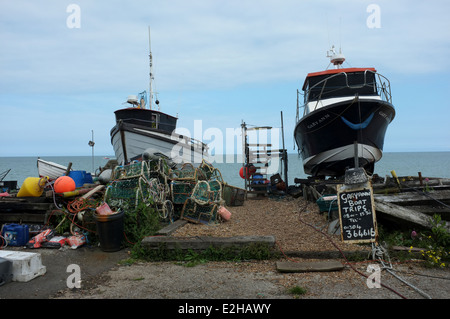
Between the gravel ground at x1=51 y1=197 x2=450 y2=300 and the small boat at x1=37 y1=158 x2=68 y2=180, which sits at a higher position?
the small boat at x1=37 y1=158 x2=68 y2=180

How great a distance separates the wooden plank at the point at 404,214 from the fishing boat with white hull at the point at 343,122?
592cm

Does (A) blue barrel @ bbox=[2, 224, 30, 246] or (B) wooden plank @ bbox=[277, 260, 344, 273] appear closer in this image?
(B) wooden plank @ bbox=[277, 260, 344, 273]

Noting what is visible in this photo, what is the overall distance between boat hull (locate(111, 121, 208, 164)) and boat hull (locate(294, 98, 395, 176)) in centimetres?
652

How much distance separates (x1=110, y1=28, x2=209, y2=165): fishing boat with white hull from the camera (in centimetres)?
1537

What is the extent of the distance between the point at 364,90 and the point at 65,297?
1375cm

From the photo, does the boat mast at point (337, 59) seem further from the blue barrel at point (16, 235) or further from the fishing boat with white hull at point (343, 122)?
the blue barrel at point (16, 235)

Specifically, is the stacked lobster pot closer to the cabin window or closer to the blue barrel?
the blue barrel

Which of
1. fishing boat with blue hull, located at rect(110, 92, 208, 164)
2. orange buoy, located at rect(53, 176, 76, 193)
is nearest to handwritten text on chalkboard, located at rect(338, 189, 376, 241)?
orange buoy, located at rect(53, 176, 76, 193)

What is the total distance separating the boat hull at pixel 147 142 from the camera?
15.3 metres

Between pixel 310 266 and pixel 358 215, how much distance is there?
5.15ft

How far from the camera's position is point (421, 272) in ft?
14.7

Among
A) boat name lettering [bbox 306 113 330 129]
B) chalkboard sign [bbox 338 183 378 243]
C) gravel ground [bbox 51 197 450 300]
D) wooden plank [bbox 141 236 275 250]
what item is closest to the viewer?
gravel ground [bbox 51 197 450 300]
